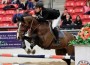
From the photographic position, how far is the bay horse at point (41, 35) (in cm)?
1035

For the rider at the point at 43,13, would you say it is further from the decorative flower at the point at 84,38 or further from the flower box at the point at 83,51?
the flower box at the point at 83,51

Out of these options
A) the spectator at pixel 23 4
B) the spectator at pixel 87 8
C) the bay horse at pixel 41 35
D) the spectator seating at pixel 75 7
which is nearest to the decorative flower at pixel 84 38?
the bay horse at pixel 41 35

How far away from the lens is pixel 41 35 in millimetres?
10727

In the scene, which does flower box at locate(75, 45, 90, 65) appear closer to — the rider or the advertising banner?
the rider

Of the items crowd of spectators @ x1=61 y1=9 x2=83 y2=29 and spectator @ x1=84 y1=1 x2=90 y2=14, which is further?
spectator @ x1=84 y1=1 x2=90 y2=14

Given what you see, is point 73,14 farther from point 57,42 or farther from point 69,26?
point 57,42

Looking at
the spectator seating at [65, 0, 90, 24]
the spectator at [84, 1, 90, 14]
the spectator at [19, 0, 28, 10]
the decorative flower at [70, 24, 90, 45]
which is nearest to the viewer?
the decorative flower at [70, 24, 90, 45]

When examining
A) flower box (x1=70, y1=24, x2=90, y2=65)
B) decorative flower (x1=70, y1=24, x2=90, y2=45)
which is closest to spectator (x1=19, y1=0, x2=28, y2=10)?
decorative flower (x1=70, y1=24, x2=90, y2=45)

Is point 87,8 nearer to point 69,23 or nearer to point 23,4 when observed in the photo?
point 69,23

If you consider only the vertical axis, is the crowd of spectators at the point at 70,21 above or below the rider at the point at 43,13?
below

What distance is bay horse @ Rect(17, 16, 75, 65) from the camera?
1035 cm

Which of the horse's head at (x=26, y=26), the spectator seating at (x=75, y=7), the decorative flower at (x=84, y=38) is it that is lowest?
the spectator seating at (x=75, y=7)

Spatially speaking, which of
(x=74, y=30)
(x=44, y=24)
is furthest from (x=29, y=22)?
(x=74, y=30)

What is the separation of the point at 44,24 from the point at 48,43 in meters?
0.57
